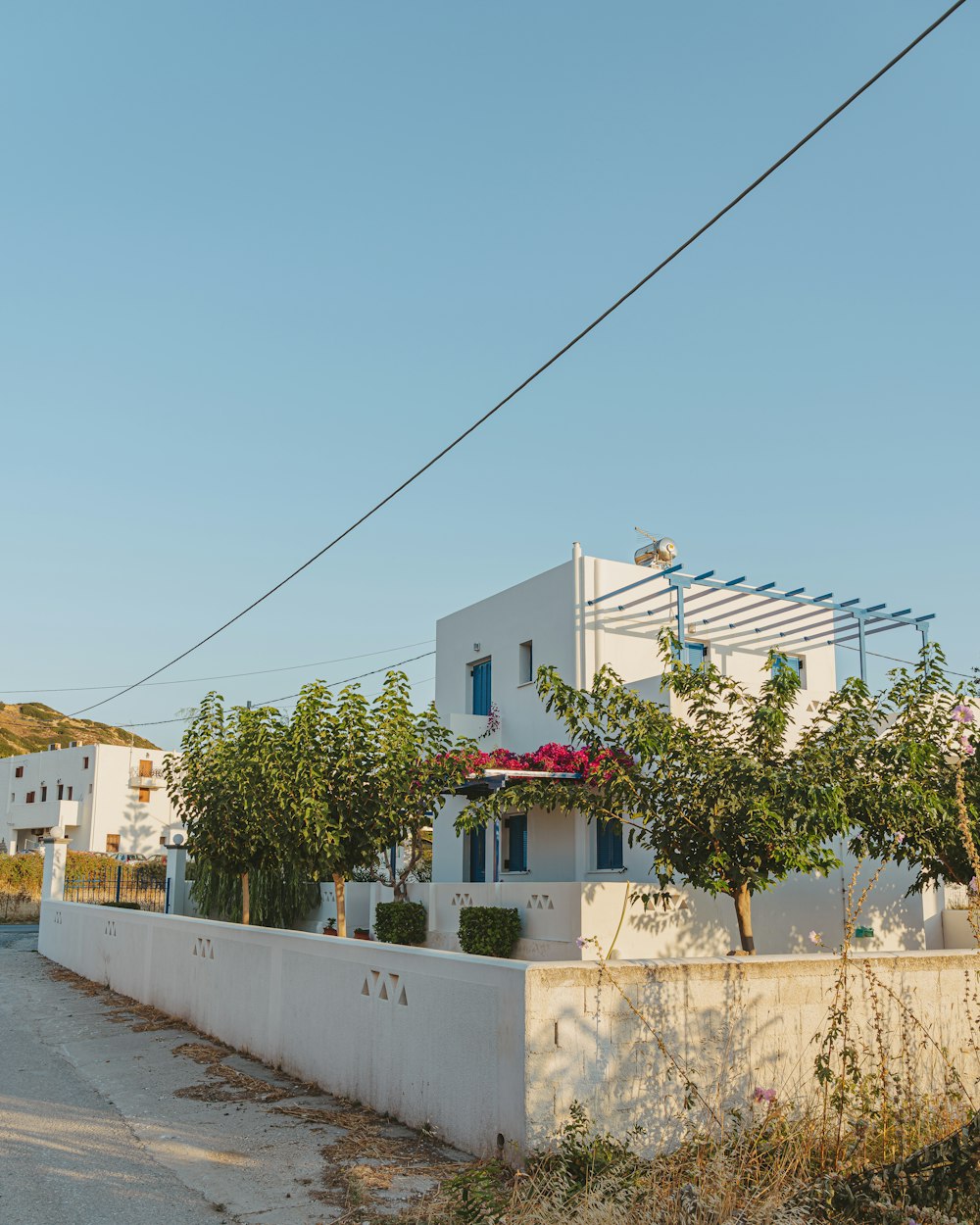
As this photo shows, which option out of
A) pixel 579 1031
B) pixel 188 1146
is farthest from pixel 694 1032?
pixel 188 1146

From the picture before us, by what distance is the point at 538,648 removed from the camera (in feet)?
73.0

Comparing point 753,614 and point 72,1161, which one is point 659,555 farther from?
point 72,1161

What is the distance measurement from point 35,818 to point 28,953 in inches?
1802

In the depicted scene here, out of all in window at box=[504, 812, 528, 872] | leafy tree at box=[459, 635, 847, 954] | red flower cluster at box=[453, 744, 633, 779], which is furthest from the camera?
window at box=[504, 812, 528, 872]

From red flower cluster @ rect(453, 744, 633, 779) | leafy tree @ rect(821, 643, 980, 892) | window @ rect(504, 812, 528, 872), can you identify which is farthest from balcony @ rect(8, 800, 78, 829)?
leafy tree @ rect(821, 643, 980, 892)

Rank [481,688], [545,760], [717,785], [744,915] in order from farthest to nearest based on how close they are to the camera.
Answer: [481,688], [545,760], [744,915], [717,785]

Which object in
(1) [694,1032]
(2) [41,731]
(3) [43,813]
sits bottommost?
(1) [694,1032]

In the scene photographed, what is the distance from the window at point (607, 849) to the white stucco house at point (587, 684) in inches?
1.4

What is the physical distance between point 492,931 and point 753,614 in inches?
365

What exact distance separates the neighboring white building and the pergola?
149 feet

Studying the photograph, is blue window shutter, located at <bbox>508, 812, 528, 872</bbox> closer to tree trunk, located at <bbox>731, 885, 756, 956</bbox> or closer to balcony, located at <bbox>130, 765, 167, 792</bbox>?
tree trunk, located at <bbox>731, 885, 756, 956</bbox>

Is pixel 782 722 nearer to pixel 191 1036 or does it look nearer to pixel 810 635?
pixel 191 1036

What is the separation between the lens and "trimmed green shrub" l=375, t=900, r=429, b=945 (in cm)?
2020

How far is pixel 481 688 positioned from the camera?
24.3 metres
